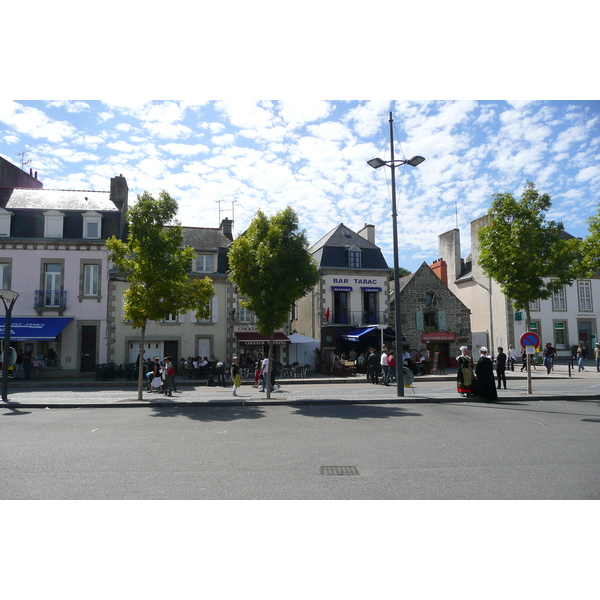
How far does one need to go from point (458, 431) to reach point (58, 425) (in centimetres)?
821

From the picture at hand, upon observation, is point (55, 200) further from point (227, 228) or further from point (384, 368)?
point (384, 368)

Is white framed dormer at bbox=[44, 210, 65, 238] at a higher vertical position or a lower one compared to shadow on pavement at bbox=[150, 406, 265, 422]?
higher

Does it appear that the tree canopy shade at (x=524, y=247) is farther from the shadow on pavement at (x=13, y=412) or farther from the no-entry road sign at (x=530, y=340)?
the shadow on pavement at (x=13, y=412)

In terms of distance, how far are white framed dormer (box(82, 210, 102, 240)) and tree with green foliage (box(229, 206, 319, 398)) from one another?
14274 mm

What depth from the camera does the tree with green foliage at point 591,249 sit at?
1555 centimetres

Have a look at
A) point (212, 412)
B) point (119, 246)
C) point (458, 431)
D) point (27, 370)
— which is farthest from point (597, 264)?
point (27, 370)

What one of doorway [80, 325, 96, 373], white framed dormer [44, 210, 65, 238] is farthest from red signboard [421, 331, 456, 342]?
white framed dormer [44, 210, 65, 238]

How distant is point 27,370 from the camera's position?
22.9 m

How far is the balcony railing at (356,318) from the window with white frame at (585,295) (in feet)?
48.0

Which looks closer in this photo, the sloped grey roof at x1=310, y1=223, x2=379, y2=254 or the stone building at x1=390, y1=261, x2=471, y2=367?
the stone building at x1=390, y1=261, x2=471, y2=367

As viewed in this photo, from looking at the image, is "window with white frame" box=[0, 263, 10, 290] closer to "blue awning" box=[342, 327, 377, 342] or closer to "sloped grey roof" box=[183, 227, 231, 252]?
"sloped grey roof" box=[183, 227, 231, 252]

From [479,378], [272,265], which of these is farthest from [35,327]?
[479,378]

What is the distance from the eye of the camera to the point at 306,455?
6.95 meters

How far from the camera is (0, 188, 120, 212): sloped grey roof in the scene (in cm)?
2656
